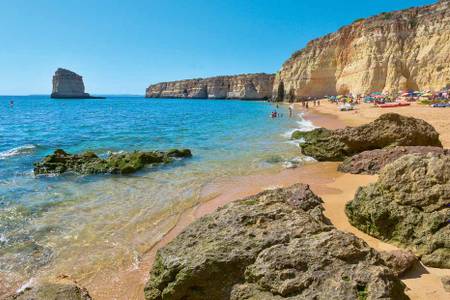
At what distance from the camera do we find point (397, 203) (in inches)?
222

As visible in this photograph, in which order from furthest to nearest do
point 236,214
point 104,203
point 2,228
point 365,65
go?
point 365,65 < point 104,203 < point 2,228 < point 236,214

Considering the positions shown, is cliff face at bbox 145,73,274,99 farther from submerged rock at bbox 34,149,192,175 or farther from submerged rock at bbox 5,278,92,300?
submerged rock at bbox 5,278,92,300

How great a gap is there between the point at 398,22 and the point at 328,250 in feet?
188

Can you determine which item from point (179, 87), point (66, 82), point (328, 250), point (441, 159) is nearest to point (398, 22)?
point (441, 159)

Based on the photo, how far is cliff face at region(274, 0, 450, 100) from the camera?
148 ft

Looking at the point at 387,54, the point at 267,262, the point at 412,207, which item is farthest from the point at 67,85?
the point at 267,262

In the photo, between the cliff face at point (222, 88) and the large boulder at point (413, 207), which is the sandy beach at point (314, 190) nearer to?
the large boulder at point (413, 207)

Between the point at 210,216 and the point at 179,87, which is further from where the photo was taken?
the point at 179,87

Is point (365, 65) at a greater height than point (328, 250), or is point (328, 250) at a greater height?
point (365, 65)

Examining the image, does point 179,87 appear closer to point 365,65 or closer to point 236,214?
point 365,65

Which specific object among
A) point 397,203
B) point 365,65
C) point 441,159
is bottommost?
point 397,203

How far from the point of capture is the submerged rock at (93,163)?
1354 cm

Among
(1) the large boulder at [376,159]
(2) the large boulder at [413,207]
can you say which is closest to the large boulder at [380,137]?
(1) the large boulder at [376,159]

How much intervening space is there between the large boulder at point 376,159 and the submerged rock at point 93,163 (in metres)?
8.06
